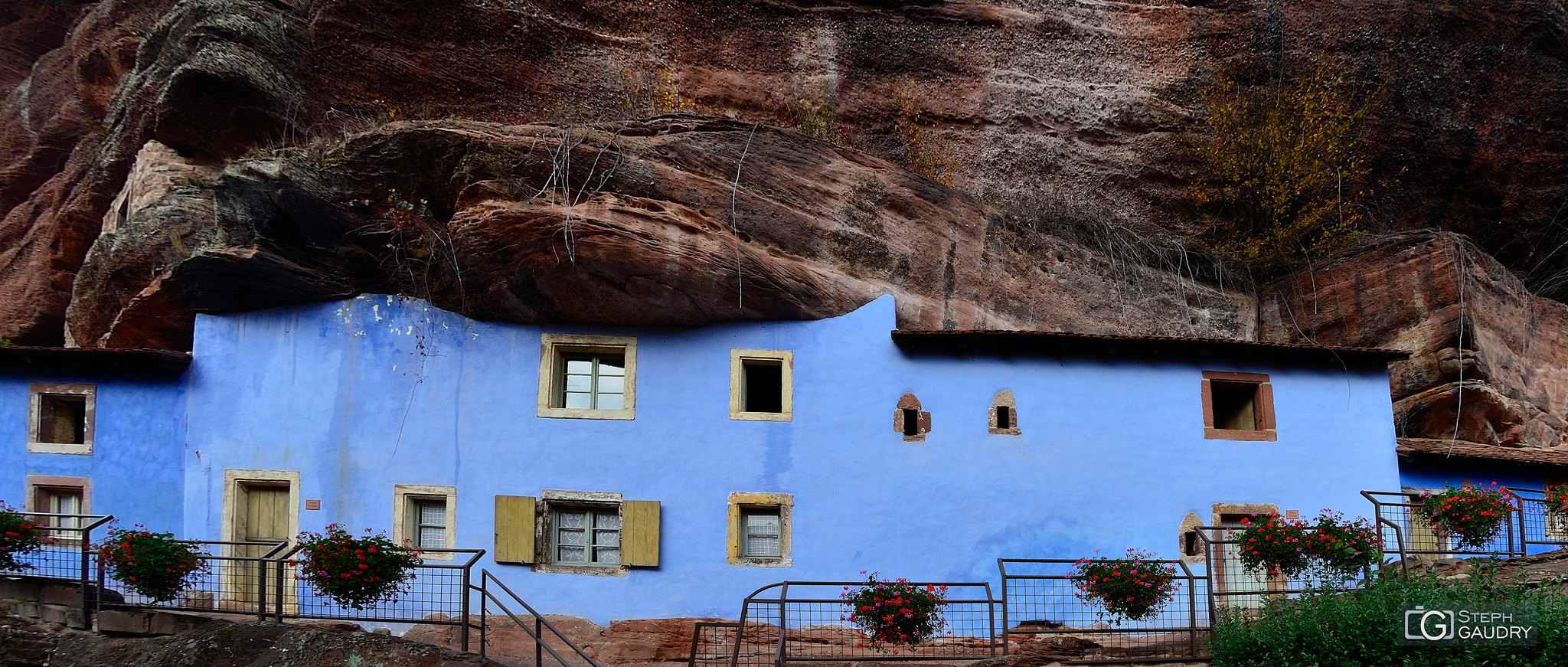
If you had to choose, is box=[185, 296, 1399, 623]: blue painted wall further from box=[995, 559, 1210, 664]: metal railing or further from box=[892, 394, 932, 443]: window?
box=[995, 559, 1210, 664]: metal railing

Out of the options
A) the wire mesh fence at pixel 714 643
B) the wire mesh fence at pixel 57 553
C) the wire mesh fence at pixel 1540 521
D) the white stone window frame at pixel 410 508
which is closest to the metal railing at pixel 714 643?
the wire mesh fence at pixel 714 643

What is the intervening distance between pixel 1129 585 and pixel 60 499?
531 inches

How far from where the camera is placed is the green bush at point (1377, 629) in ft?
29.0

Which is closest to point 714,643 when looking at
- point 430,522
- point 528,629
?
point 528,629

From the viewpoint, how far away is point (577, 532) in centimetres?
1300

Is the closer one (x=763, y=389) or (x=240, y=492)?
(x=240, y=492)

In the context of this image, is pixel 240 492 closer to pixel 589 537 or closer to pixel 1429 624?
pixel 589 537

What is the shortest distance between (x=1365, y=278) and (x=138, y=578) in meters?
17.5

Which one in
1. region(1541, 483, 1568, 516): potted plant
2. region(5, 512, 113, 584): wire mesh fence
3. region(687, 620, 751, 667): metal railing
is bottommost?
region(687, 620, 751, 667): metal railing

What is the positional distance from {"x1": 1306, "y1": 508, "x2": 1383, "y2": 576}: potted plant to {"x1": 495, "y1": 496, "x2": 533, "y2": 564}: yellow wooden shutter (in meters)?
9.16

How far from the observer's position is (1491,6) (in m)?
16.3

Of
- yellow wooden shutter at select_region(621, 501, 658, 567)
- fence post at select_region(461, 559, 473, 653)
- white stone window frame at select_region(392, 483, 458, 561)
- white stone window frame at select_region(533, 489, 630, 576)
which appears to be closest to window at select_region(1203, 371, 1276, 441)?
yellow wooden shutter at select_region(621, 501, 658, 567)

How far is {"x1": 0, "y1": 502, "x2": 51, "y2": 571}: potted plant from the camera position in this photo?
11.3 meters

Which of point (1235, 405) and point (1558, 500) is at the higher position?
point (1235, 405)
